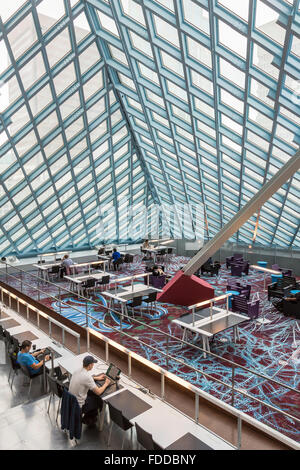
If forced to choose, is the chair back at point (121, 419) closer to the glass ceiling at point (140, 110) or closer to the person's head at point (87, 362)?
the person's head at point (87, 362)

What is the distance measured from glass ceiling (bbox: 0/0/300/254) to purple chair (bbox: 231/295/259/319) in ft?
20.4

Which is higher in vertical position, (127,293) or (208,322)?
(127,293)

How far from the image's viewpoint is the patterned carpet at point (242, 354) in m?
7.04

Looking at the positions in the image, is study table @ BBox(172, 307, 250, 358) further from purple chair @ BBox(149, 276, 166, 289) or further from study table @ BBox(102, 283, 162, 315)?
purple chair @ BBox(149, 276, 166, 289)

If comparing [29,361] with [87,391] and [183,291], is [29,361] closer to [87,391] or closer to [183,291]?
[87,391]

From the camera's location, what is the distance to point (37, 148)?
17.8m

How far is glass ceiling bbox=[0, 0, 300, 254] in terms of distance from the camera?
35.9 ft

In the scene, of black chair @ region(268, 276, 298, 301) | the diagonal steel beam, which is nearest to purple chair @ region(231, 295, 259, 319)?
black chair @ region(268, 276, 298, 301)

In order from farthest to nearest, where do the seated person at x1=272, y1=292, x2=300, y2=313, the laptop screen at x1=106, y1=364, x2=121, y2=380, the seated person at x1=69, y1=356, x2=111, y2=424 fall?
the seated person at x1=272, y1=292, x2=300, y2=313 → the laptop screen at x1=106, y1=364, x2=121, y2=380 → the seated person at x1=69, y1=356, x2=111, y2=424

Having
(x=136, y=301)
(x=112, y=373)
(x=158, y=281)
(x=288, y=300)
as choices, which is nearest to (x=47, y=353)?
(x=112, y=373)

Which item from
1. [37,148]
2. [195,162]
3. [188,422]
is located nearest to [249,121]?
[195,162]

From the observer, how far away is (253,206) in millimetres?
8508

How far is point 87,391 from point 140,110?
17.0m
